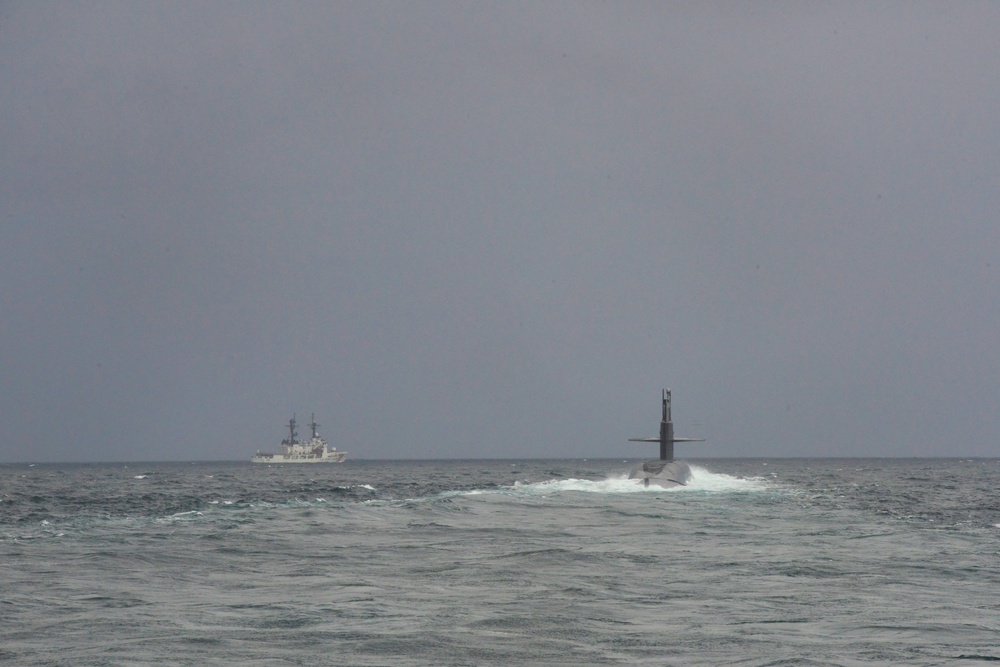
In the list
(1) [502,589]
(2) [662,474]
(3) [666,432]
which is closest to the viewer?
(1) [502,589]

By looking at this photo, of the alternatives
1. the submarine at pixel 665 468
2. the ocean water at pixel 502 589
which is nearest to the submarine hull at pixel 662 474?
the submarine at pixel 665 468

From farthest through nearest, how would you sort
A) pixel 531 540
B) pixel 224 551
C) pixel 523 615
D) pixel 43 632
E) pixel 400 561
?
1. pixel 531 540
2. pixel 224 551
3. pixel 400 561
4. pixel 523 615
5. pixel 43 632

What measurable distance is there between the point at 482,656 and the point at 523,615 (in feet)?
11.6

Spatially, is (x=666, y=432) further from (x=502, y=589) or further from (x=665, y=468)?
(x=502, y=589)

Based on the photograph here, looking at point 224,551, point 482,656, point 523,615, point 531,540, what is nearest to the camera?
→ point 482,656

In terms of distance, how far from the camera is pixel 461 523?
39.3 meters

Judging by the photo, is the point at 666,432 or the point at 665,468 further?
the point at 666,432

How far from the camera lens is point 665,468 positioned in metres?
71.8

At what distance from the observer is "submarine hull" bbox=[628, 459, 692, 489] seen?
6581cm

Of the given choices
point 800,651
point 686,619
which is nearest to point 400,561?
point 686,619

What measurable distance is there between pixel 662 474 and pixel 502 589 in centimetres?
4863

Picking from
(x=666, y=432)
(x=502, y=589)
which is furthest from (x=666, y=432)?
(x=502, y=589)

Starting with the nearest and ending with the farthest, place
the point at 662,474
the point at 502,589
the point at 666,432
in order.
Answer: the point at 502,589 → the point at 662,474 → the point at 666,432

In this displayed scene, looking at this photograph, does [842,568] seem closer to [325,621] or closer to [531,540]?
[531,540]
